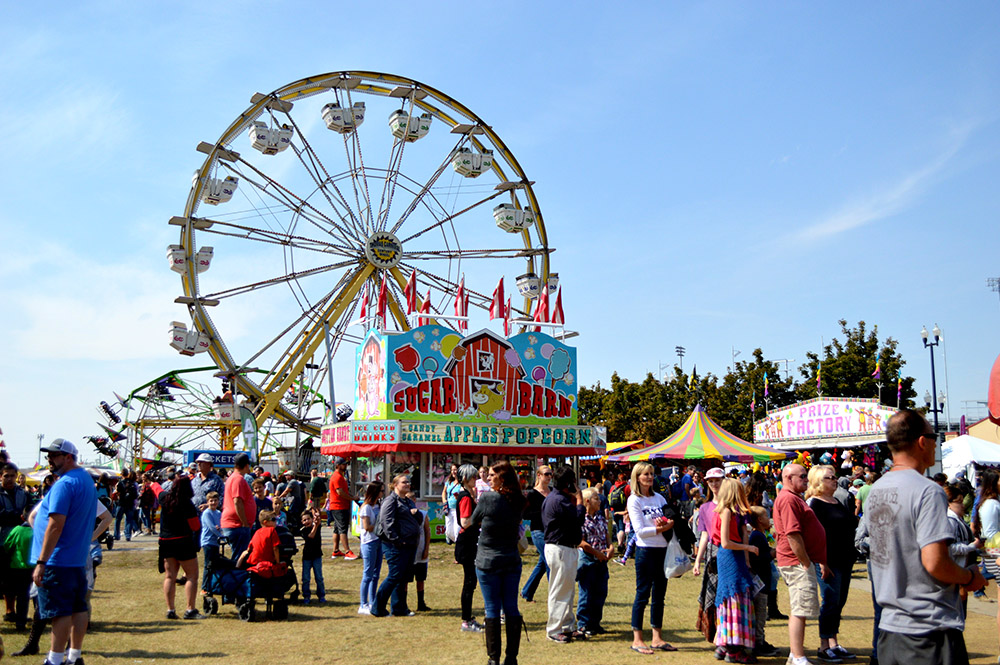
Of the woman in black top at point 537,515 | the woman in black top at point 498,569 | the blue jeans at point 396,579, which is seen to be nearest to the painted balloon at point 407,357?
the woman in black top at point 537,515

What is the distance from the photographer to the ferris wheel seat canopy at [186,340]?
24625 millimetres

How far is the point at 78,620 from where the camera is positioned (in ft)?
20.8

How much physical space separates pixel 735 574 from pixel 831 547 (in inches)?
34.3

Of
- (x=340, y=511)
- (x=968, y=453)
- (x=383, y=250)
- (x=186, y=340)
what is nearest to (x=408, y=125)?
(x=383, y=250)

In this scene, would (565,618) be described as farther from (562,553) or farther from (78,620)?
(78,620)

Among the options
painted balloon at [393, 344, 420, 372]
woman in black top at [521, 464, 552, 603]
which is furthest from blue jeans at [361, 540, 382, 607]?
painted balloon at [393, 344, 420, 372]

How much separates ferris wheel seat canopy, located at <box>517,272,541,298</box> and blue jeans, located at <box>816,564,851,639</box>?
840 inches

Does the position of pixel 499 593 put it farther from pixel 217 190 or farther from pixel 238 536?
pixel 217 190

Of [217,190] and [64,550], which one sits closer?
[64,550]

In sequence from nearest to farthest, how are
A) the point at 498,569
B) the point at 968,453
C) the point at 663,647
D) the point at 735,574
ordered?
1. the point at 498,569
2. the point at 735,574
3. the point at 663,647
4. the point at 968,453

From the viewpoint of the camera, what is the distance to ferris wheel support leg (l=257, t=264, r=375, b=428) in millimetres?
26969

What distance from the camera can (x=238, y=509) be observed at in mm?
9742

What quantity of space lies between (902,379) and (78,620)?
40.2 metres

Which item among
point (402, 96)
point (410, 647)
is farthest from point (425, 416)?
point (402, 96)
